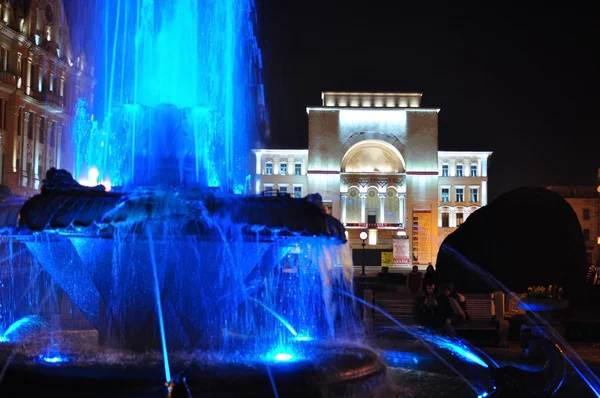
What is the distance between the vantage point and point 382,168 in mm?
64125

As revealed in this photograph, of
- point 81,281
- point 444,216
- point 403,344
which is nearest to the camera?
point 81,281

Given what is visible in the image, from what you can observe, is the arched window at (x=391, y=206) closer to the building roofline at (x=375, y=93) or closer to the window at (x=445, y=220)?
the window at (x=445, y=220)

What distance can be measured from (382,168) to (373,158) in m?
1.27

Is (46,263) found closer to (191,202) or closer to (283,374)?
(191,202)

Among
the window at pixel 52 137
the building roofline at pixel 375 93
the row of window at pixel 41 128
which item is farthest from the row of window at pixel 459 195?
the row of window at pixel 41 128

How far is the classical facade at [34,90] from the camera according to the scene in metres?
41.1

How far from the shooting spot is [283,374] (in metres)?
8.02

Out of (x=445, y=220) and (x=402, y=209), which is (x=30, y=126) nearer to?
(x=402, y=209)

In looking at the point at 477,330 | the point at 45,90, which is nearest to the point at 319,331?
the point at 477,330

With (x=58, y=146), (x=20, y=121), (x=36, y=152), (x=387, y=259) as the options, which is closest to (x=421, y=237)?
(x=387, y=259)

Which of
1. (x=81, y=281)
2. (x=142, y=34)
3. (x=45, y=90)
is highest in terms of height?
(x=45, y=90)

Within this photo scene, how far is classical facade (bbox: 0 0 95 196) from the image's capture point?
4109 cm

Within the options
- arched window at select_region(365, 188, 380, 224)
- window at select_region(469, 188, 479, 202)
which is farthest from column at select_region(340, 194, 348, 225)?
window at select_region(469, 188, 479, 202)

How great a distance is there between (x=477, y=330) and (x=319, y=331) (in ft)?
11.4
